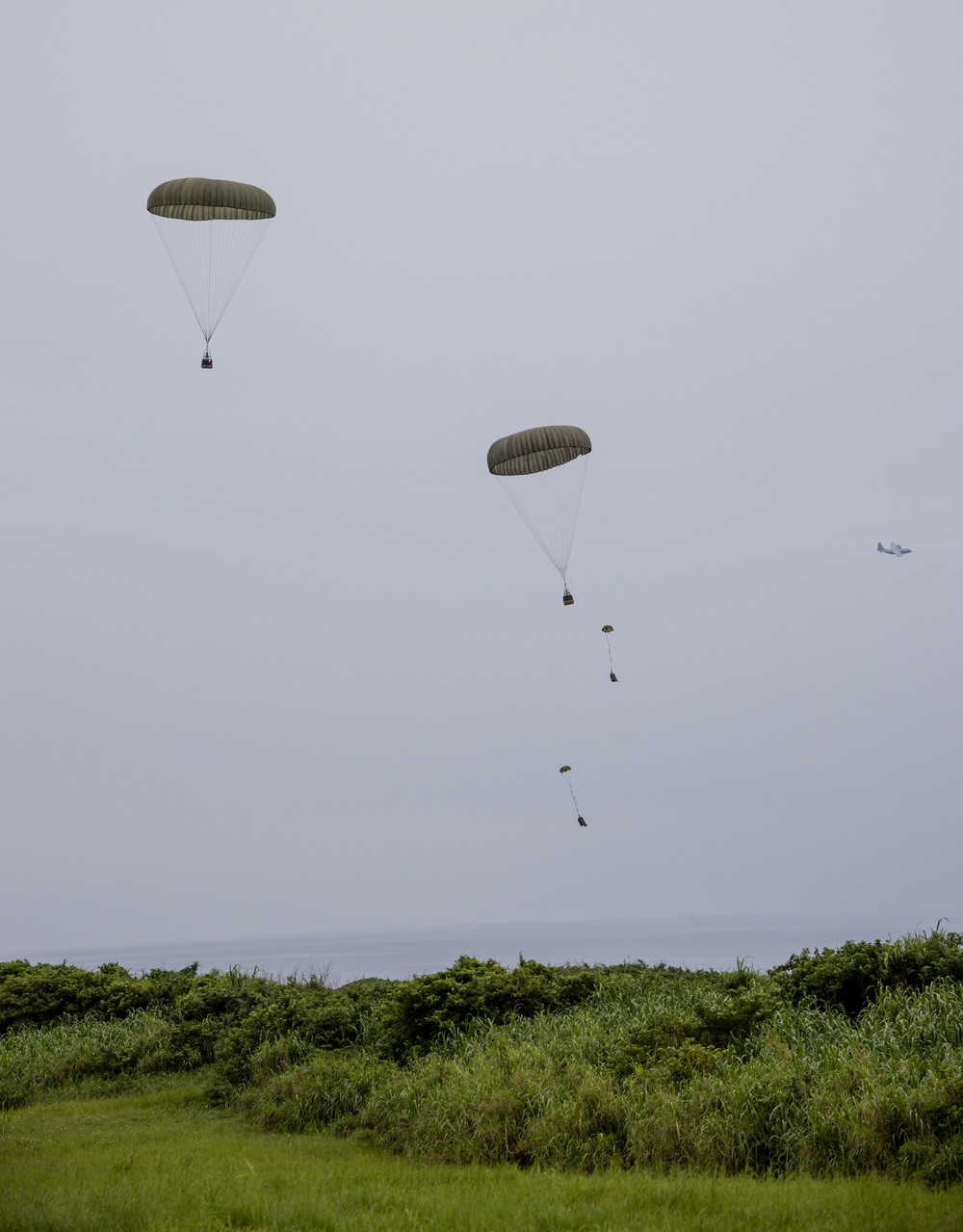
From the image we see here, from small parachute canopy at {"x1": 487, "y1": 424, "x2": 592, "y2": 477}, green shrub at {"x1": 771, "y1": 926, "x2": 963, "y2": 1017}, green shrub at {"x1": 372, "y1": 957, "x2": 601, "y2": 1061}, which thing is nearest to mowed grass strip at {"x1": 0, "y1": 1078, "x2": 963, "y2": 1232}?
green shrub at {"x1": 372, "y1": 957, "x2": 601, "y2": 1061}

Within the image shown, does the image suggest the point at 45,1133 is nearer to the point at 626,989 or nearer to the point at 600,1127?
the point at 600,1127

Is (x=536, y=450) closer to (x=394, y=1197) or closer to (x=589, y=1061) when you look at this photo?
(x=589, y=1061)

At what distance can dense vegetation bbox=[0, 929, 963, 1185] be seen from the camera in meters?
8.30

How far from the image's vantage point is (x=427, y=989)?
1295 centimetres

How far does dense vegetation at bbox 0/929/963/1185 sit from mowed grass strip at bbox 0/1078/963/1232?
0.54 metres

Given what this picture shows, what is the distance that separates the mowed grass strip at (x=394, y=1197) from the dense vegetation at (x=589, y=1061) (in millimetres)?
537

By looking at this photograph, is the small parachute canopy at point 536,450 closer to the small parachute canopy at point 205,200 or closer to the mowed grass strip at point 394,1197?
the small parachute canopy at point 205,200

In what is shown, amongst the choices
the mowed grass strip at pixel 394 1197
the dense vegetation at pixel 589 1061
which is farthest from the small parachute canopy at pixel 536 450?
the mowed grass strip at pixel 394 1197

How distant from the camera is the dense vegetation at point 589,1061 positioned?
8.30 m

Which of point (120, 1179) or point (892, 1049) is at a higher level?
point (892, 1049)

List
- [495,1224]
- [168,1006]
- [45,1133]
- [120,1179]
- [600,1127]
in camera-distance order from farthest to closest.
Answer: [168,1006], [45,1133], [600,1127], [120,1179], [495,1224]

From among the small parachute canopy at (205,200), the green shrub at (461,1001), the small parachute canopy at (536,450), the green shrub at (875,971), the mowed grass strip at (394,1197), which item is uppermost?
the small parachute canopy at (205,200)

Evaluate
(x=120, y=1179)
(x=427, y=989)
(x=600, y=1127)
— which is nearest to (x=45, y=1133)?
(x=120, y=1179)

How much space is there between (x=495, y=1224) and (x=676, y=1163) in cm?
206
